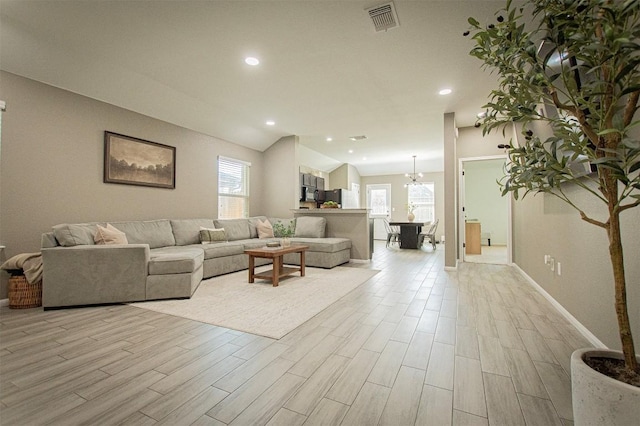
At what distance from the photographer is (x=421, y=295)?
3.55 m

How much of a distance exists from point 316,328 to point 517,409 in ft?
4.85

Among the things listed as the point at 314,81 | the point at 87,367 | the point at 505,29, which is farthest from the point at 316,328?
the point at 314,81

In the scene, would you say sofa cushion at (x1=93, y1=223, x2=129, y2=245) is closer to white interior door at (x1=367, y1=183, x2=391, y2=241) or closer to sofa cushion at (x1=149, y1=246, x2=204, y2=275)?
sofa cushion at (x1=149, y1=246, x2=204, y2=275)

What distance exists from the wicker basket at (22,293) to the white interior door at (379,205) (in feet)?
30.6

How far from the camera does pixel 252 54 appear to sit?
10.8 feet

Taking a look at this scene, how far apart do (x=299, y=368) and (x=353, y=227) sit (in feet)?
14.4

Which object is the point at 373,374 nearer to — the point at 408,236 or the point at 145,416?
the point at 145,416

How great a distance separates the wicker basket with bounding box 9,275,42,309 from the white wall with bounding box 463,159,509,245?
975 cm

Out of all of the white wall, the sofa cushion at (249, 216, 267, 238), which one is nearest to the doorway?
the white wall

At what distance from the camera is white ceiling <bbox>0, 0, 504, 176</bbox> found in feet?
8.58

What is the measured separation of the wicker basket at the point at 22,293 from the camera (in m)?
3.01

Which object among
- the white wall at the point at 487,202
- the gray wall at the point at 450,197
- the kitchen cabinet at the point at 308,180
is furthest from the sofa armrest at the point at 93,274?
the white wall at the point at 487,202

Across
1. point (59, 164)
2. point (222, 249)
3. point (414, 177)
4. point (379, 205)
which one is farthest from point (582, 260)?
point (379, 205)

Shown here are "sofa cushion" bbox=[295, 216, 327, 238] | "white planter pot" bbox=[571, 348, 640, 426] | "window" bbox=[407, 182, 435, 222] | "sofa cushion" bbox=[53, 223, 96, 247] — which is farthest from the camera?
"window" bbox=[407, 182, 435, 222]
